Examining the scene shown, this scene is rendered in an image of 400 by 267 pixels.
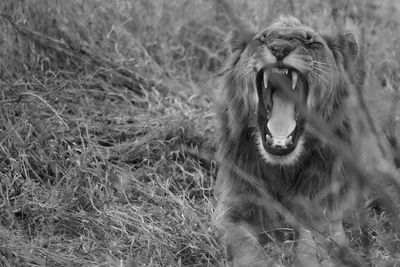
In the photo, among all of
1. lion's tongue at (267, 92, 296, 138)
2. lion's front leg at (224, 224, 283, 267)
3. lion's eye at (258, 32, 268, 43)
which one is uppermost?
lion's eye at (258, 32, 268, 43)

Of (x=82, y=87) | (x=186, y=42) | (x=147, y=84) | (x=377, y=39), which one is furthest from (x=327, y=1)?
(x=82, y=87)

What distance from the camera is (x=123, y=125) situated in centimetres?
530

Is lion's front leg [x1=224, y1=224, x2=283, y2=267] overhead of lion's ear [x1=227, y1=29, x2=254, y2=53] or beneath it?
beneath

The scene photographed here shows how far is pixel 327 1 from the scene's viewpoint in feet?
21.8

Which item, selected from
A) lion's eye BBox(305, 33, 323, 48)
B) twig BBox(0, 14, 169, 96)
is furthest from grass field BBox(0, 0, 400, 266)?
lion's eye BBox(305, 33, 323, 48)

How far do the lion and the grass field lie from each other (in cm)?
22

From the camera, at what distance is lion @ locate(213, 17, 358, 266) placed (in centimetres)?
398

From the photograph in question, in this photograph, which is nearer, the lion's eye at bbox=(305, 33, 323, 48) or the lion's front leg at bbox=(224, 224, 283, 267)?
the lion's front leg at bbox=(224, 224, 283, 267)

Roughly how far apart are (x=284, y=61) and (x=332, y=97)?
1.18 feet

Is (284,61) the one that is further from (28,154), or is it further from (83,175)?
(28,154)

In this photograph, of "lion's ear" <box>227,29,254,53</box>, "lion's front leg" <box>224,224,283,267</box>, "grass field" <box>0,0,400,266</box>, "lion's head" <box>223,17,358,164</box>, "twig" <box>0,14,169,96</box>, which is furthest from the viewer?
"twig" <box>0,14,169,96</box>

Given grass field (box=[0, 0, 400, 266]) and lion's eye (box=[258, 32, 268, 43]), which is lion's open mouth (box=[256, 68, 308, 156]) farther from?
grass field (box=[0, 0, 400, 266])

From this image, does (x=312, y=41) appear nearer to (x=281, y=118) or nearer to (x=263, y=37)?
(x=263, y=37)

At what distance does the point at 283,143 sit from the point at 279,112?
0.29 metres
